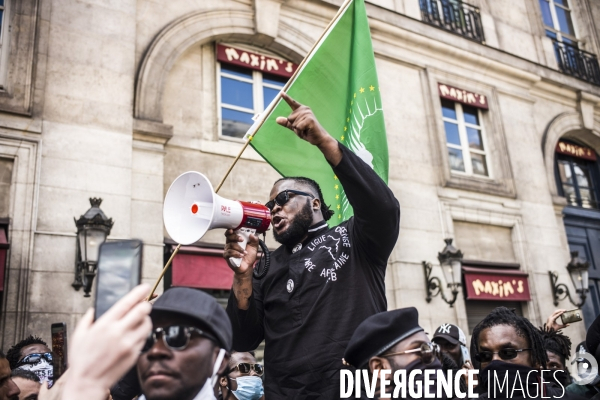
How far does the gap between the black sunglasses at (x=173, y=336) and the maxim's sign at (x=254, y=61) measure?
312 inches

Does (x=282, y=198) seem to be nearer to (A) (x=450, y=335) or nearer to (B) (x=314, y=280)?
(B) (x=314, y=280)

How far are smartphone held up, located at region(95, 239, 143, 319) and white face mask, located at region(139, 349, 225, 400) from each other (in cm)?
44

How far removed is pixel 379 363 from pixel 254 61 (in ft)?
26.0

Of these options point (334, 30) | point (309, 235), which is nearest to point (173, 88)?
point (334, 30)

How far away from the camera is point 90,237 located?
20.0 ft

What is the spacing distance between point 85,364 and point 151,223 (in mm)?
6312

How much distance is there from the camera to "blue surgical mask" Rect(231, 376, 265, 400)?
4.40 meters

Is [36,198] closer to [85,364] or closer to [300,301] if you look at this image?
[300,301]

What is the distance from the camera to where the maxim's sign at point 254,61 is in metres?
9.03

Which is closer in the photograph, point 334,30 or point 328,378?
point 328,378

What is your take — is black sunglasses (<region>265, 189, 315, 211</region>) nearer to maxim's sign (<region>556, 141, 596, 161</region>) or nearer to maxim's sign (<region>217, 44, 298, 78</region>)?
maxim's sign (<region>217, 44, 298, 78</region>)

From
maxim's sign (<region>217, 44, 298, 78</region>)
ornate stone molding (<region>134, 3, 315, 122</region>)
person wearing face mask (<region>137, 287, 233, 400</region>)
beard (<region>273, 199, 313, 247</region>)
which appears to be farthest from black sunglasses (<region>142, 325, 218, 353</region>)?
maxim's sign (<region>217, 44, 298, 78</region>)

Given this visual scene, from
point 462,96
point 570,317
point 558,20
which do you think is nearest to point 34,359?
point 570,317

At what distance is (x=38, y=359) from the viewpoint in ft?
13.9
